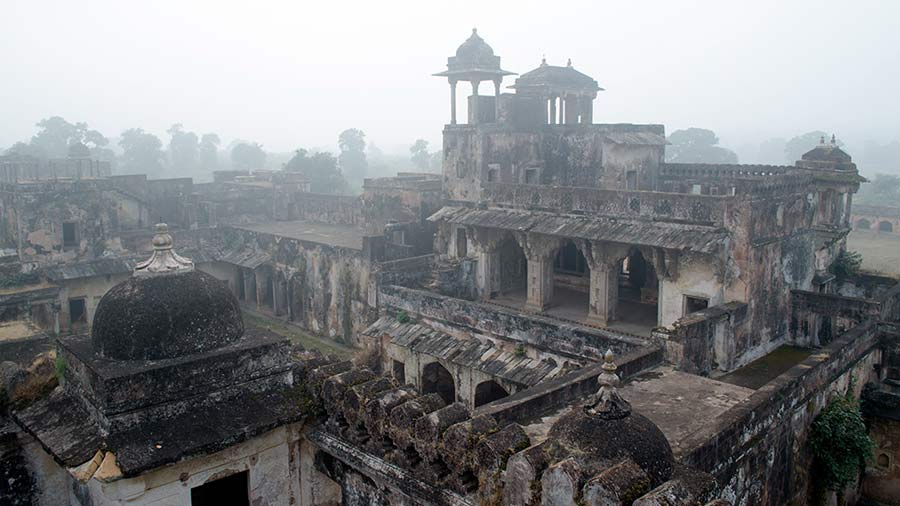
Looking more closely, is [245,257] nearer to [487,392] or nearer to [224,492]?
[487,392]

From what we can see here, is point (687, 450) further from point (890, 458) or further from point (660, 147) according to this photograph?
point (660, 147)

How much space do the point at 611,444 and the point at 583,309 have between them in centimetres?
1606

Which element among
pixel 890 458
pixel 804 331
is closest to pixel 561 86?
pixel 804 331

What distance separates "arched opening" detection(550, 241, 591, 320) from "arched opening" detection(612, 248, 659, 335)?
114cm

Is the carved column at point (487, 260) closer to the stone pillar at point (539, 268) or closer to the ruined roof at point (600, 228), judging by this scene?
the ruined roof at point (600, 228)

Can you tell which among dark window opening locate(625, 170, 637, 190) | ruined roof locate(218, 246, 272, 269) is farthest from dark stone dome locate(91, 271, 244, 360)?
ruined roof locate(218, 246, 272, 269)

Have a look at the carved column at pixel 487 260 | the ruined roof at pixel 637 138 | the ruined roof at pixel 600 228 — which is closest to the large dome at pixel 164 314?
the ruined roof at pixel 600 228

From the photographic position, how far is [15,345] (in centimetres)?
1803

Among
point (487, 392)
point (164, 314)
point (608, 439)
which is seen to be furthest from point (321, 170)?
point (608, 439)

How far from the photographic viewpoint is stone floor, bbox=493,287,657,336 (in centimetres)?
2073

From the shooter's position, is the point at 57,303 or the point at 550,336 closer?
the point at 550,336

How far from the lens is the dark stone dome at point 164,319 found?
810cm

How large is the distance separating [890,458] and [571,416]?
13199 millimetres

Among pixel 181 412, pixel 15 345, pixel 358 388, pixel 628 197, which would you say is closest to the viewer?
pixel 181 412
